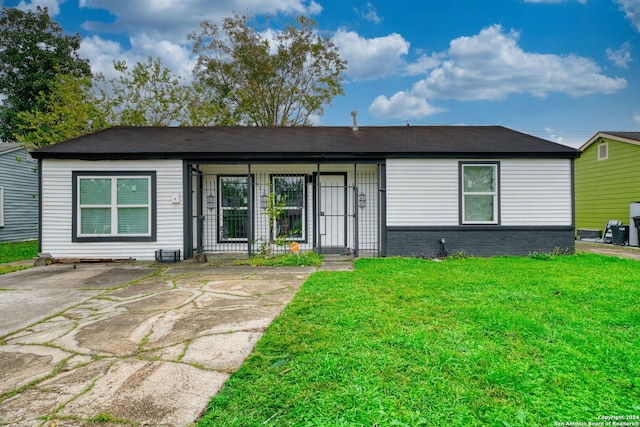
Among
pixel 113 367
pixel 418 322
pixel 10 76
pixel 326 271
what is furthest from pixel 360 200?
pixel 10 76

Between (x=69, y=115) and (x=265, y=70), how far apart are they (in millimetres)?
10619

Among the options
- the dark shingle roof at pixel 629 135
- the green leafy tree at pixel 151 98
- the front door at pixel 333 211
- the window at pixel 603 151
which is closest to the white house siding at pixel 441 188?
the front door at pixel 333 211

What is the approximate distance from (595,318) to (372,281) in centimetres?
297

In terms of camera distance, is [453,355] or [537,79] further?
[537,79]

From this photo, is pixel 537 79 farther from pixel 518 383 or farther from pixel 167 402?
pixel 167 402

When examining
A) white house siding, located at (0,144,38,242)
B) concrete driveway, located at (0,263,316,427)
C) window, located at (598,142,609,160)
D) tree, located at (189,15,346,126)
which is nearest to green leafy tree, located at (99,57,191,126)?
tree, located at (189,15,346,126)

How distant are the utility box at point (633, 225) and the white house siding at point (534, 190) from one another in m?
5.03

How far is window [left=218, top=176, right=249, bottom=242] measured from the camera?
9797mm

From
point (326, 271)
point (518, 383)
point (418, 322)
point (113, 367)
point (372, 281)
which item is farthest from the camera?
point (326, 271)

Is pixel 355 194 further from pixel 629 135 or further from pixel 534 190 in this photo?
pixel 629 135

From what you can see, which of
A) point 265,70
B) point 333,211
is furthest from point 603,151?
point 265,70

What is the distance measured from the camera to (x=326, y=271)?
22.3 feet

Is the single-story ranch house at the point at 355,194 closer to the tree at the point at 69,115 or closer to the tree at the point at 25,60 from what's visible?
the tree at the point at 69,115

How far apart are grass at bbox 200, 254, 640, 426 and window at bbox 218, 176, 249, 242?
17.8ft
